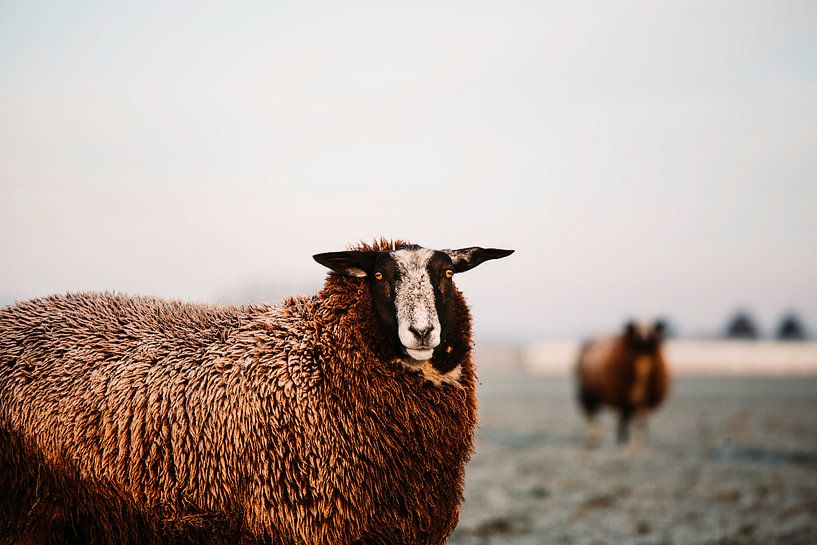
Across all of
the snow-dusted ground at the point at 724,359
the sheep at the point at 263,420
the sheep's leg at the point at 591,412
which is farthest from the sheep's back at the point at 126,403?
the snow-dusted ground at the point at 724,359

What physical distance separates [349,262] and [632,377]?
12928 millimetres

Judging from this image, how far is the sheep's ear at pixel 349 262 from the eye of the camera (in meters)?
5.15

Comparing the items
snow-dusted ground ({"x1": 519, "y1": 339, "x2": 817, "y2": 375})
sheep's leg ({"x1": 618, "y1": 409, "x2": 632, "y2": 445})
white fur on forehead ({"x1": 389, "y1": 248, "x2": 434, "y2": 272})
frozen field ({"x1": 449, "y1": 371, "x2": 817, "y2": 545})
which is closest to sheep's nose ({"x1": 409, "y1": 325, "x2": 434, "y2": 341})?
white fur on forehead ({"x1": 389, "y1": 248, "x2": 434, "y2": 272})

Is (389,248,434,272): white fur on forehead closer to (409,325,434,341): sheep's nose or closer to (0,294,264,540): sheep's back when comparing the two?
(409,325,434,341): sheep's nose

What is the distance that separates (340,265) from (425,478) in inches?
66.8

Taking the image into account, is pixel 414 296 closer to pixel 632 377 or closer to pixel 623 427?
pixel 632 377

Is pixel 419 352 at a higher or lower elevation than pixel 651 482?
higher

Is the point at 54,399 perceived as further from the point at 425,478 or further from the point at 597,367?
the point at 597,367

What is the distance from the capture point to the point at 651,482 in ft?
Result: 40.2

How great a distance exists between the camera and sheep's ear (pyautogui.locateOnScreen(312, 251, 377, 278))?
5152 millimetres

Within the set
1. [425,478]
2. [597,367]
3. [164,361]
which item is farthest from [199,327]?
[597,367]

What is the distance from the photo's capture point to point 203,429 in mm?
4883

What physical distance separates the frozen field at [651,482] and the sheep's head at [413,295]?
13.6 feet

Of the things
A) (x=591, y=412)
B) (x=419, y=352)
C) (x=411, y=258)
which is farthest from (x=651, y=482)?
(x=411, y=258)
